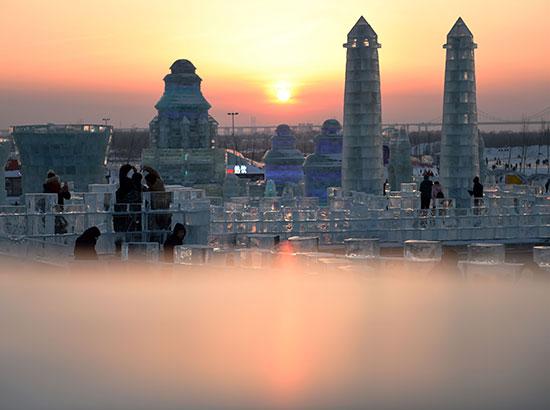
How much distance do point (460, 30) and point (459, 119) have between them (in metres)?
2.92

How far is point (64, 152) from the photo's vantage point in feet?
80.3

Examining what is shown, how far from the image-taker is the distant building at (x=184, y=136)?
55250mm

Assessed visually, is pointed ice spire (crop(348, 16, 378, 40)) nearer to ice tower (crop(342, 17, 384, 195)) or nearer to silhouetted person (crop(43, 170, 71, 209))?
ice tower (crop(342, 17, 384, 195))

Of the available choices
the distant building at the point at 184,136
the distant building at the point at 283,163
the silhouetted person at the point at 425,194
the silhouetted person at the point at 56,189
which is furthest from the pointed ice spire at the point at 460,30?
the distant building at the point at 283,163

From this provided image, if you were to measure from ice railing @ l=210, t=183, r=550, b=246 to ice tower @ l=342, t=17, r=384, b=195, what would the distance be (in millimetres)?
5560

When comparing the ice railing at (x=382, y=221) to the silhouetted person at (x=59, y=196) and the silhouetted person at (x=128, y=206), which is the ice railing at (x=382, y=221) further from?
the silhouetted person at (x=59, y=196)

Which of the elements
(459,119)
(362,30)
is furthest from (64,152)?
(459,119)

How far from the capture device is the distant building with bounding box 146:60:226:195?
5525cm

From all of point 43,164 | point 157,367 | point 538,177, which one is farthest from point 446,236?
point 538,177

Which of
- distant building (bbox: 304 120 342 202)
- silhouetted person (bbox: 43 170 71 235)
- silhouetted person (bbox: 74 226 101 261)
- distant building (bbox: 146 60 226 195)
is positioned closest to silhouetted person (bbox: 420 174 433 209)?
silhouetted person (bbox: 43 170 71 235)

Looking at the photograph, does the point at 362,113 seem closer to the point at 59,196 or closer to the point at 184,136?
the point at 59,196

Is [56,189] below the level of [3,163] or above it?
below

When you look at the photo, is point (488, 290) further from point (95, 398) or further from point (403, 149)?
point (403, 149)

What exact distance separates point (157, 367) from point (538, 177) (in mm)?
63480
